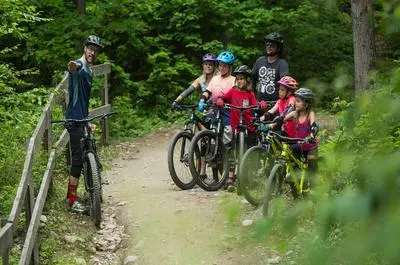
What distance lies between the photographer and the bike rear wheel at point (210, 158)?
341 inches

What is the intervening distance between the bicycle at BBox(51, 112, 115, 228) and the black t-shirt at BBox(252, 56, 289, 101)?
2.44m

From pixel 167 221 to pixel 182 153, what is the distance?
159 cm

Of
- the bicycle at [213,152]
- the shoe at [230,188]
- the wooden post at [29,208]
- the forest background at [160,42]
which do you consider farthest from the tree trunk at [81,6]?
the wooden post at [29,208]

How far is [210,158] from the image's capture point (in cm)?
878

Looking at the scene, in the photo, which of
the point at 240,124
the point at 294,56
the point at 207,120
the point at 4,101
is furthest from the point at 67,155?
the point at 294,56

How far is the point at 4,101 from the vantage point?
29.7 ft

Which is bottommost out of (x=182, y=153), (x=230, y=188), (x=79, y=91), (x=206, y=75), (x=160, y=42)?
(x=230, y=188)

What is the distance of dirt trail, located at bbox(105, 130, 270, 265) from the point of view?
655cm

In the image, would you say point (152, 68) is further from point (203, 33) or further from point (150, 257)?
point (150, 257)

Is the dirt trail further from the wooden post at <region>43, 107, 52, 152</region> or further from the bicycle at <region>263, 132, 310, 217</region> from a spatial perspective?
the wooden post at <region>43, 107, 52, 152</region>

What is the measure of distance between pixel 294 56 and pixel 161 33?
12.6 ft

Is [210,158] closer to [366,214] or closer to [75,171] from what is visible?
[75,171]

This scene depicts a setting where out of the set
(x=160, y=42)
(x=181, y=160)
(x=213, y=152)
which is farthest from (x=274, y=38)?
(x=160, y=42)

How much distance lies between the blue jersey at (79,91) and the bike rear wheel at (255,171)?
2055 mm
